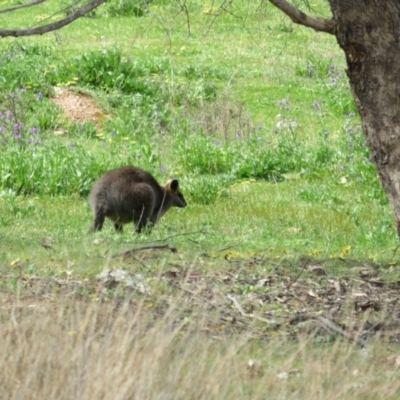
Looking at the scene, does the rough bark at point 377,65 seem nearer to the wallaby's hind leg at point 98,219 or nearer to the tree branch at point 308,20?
the tree branch at point 308,20

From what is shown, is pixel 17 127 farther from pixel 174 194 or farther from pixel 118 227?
pixel 118 227

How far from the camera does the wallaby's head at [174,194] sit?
13.0 meters

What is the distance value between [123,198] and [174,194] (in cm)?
124

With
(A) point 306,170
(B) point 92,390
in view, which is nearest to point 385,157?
(B) point 92,390

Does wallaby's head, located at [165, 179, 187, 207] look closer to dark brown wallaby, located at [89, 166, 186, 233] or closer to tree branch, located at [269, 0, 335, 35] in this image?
dark brown wallaby, located at [89, 166, 186, 233]

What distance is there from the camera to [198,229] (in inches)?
469

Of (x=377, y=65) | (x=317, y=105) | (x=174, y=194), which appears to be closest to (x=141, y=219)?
(x=174, y=194)

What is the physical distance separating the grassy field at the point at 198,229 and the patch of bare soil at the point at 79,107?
131 mm

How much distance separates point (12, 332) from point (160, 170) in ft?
30.6

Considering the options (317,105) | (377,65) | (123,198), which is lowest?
(317,105)

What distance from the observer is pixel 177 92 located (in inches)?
758

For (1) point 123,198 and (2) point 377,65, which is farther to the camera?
(1) point 123,198

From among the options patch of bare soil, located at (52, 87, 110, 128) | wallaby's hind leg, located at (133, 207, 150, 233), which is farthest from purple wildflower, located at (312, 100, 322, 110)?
wallaby's hind leg, located at (133, 207, 150, 233)

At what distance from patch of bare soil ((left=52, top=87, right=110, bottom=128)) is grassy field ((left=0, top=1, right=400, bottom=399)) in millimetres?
131
